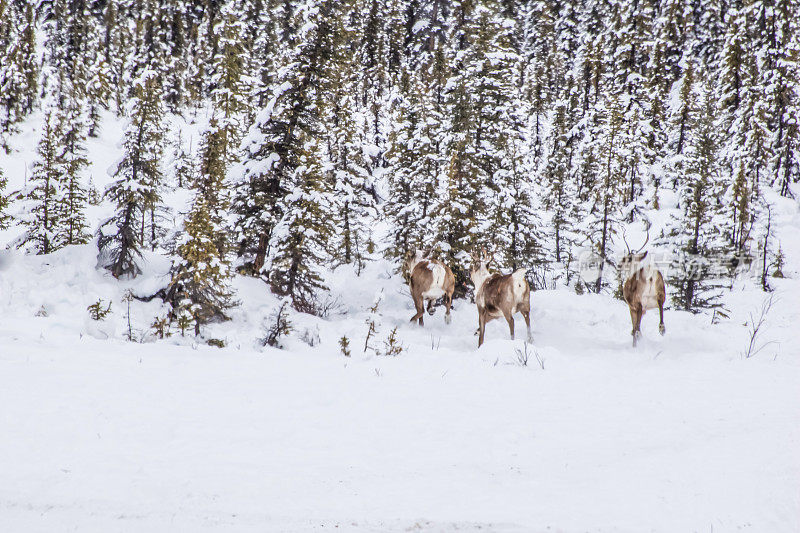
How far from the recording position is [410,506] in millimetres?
3084

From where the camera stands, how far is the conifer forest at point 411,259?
361 cm

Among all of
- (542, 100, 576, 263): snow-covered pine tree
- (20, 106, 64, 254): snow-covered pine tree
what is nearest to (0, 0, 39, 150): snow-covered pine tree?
(20, 106, 64, 254): snow-covered pine tree

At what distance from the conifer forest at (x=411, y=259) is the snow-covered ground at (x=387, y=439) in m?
0.04

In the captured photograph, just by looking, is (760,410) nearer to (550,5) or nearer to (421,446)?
(421,446)

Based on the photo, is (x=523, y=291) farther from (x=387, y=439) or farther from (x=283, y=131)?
(x=283, y=131)

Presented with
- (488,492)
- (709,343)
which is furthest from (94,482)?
(709,343)

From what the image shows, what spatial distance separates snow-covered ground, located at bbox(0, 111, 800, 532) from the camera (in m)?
2.93

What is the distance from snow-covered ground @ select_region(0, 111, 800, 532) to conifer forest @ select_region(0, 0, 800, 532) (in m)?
0.04

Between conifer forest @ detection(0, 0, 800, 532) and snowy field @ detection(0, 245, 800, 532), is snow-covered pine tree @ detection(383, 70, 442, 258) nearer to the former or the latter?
conifer forest @ detection(0, 0, 800, 532)

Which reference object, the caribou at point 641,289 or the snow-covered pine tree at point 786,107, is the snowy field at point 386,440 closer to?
the caribou at point 641,289

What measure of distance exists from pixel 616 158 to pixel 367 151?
13635 mm

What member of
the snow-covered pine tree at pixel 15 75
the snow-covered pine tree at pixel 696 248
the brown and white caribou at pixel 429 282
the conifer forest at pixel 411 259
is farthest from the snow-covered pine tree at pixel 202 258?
the snow-covered pine tree at pixel 15 75

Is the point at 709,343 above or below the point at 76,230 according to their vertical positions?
below

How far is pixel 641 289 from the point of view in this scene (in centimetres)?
935
